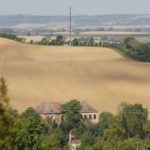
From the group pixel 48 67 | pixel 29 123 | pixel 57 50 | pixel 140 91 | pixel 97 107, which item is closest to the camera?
pixel 29 123

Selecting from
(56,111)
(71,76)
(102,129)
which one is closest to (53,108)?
(56,111)

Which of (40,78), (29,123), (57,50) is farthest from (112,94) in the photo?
(29,123)

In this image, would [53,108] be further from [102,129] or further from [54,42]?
[54,42]

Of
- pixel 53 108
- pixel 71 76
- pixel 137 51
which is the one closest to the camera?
pixel 53 108

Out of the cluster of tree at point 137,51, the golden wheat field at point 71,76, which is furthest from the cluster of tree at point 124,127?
the cluster of tree at point 137,51

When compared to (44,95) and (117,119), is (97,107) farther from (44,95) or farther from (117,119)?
(117,119)

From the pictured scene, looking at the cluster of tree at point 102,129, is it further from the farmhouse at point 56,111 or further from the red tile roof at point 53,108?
the red tile roof at point 53,108
